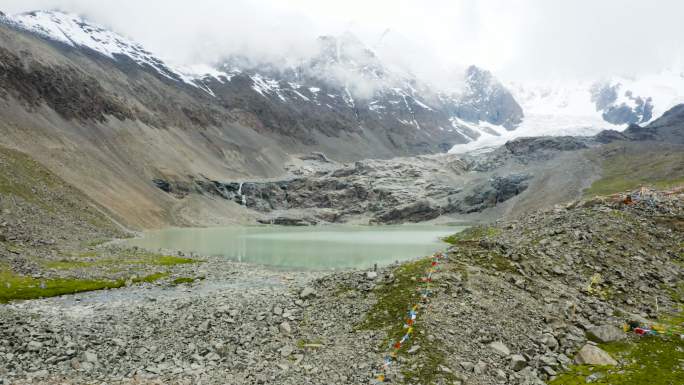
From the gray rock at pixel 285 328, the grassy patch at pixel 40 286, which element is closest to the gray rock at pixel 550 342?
the gray rock at pixel 285 328

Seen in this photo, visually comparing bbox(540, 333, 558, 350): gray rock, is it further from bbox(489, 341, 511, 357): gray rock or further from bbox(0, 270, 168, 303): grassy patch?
bbox(0, 270, 168, 303): grassy patch

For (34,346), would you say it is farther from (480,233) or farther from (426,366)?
→ (480,233)

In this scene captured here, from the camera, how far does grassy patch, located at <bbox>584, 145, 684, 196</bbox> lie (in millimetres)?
128250

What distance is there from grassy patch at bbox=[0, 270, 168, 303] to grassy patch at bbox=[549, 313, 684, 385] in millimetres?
28511

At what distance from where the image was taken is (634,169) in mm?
150500

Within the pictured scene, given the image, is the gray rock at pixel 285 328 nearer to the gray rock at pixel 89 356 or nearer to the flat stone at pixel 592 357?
the gray rock at pixel 89 356

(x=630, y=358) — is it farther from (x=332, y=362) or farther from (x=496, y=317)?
(x=332, y=362)

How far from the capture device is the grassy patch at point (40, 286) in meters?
28.0

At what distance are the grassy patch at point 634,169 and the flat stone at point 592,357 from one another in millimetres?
115004

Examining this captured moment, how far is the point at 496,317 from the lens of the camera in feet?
65.4

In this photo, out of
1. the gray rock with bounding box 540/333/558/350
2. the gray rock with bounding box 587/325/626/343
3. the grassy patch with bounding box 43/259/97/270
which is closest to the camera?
the gray rock with bounding box 540/333/558/350

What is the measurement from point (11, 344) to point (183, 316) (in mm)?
6956

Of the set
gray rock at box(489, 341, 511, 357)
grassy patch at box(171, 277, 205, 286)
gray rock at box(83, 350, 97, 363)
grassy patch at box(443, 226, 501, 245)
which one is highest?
grassy patch at box(443, 226, 501, 245)

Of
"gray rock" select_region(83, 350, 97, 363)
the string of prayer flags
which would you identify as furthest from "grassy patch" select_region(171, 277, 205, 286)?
the string of prayer flags
